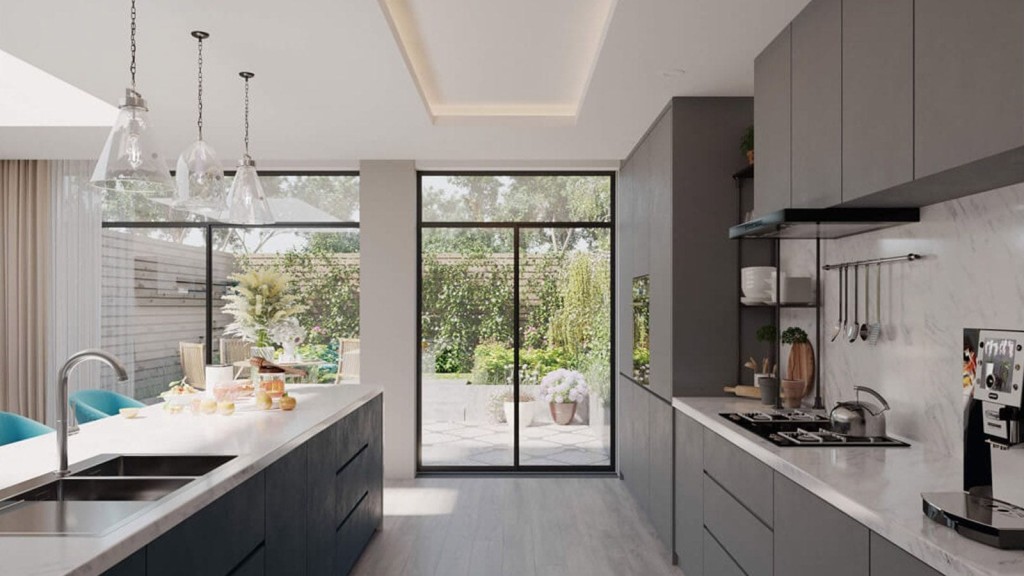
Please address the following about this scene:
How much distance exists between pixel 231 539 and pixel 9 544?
2.22 feet

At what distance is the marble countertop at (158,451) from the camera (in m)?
1.38

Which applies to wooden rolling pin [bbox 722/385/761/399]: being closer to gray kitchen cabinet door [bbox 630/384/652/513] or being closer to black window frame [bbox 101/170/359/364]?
gray kitchen cabinet door [bbox 630/384/652/513]

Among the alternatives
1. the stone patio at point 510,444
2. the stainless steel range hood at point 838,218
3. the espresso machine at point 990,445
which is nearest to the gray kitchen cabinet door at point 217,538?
the espresso machine at point 990,445

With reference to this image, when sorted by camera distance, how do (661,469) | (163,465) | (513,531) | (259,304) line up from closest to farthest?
1. (163,465)
2. (259,304)
3. (661,469)
4. (513,531)

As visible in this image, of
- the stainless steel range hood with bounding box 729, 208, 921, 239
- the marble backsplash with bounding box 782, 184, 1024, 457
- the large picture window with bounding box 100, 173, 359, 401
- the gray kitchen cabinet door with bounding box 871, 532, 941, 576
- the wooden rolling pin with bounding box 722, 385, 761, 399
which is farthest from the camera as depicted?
the large picture window with bounding box 100, 173, 359, 401

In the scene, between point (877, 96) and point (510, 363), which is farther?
point (510, 363)

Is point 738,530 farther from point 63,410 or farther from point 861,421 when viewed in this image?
point 63,410

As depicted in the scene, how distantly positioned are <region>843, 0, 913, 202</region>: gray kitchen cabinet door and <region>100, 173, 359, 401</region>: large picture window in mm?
4338

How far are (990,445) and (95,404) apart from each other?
4387 millimetres

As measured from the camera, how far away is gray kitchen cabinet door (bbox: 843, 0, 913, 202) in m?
2.00

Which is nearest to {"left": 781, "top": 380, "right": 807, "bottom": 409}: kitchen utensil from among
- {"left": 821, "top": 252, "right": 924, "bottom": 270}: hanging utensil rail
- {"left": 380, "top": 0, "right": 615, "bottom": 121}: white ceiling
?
{"left": 821, "top": 252, "right": 924, "bottom": 270}: hanging utensil rail

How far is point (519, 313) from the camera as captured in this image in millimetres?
5961

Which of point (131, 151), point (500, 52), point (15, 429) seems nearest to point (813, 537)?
point (131, 151)

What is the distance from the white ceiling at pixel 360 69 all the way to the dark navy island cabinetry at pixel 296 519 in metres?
1.78
